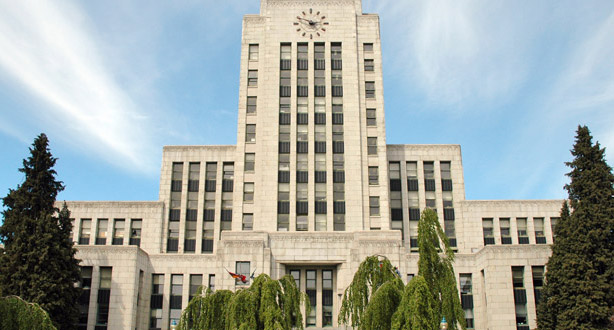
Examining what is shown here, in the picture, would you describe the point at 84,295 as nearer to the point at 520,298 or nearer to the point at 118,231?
the point at 118,231

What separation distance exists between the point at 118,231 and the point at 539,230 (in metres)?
43.3

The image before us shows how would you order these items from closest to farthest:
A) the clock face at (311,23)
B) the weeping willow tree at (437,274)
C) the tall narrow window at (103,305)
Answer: the weeping willow tree at (437,274) → the tall narrow window at (103,305) → the clock face at (311,23)

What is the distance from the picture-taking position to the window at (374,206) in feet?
200

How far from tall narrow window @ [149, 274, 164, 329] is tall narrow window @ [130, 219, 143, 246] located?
631 centimetres

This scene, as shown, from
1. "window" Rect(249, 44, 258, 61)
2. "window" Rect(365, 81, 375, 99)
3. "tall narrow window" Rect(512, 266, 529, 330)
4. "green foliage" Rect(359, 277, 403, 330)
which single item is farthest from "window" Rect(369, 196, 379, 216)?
A: "green foliage" Rect(359, 277, 403, 330)

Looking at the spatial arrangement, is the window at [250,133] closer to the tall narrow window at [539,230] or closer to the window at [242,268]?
the window at [242,268]

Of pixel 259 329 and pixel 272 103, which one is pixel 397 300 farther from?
pixel 272 103

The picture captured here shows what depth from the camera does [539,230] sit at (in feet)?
206

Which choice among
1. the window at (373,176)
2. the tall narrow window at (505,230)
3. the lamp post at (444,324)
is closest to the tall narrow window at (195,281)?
the window at (373,176)

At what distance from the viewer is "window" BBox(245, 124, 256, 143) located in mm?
64500

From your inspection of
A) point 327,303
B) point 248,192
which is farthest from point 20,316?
point 248,192

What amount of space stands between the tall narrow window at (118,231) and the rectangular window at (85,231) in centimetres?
251

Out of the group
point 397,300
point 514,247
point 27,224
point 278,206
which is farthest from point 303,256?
point 397,300

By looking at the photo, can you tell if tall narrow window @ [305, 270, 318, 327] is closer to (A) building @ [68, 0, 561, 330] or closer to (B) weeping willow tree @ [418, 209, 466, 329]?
(A) building @ [68, 0, 561, 330]
